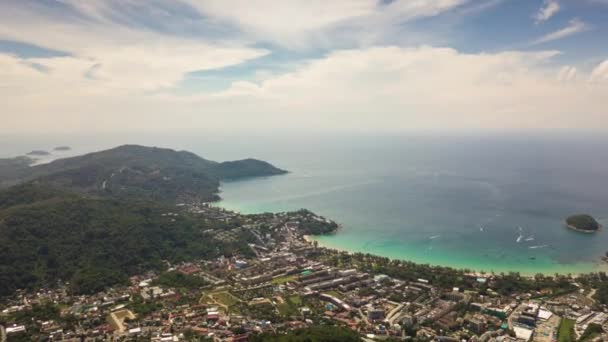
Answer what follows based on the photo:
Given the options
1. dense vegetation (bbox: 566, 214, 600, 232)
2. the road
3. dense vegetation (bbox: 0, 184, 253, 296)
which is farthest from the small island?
dense vegetation (bbox: 0, 184, 253, 296)

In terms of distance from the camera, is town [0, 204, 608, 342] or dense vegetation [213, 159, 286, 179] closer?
town [0, 204, 608, 342]

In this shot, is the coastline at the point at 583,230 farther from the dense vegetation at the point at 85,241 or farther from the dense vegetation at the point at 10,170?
the dense vegetation at the point at 10,170

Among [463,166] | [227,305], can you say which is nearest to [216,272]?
[227,305]

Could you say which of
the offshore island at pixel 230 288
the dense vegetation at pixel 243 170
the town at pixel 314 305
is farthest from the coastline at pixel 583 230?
the dense vegetation at pixel 243 170

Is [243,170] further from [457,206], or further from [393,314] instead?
[393,314]

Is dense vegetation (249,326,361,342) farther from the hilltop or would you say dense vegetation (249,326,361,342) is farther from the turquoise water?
the hilltop

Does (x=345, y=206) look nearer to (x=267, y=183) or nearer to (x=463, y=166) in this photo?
(x=267, y=183)
